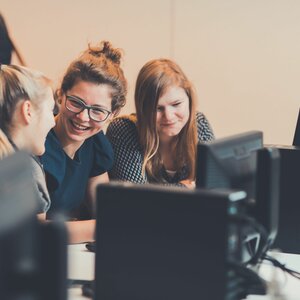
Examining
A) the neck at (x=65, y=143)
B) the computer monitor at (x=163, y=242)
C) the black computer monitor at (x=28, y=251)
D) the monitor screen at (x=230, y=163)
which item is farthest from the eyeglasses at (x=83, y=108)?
the black computer monitor at (x=28, y=251)

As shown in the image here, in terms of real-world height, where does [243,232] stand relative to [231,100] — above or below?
below

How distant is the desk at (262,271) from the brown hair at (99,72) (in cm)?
60

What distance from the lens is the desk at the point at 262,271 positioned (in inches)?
73.0

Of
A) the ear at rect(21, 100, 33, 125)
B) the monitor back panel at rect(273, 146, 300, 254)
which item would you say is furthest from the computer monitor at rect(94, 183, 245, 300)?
the ear at rect(21, 100, 33, 125)

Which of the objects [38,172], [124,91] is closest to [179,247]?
[38,172]

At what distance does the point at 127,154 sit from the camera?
2.83 m

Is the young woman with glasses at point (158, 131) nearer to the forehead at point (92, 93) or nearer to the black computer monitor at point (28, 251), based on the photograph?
the forehead at point (92, 93)

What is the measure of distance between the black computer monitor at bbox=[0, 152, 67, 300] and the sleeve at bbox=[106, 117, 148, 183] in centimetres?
189

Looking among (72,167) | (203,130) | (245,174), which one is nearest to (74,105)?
(72,167)

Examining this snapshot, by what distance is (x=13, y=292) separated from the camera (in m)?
0.87

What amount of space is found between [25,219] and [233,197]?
24.5 inches

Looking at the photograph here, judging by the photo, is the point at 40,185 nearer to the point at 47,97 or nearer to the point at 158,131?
the point at 47,97

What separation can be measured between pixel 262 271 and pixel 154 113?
2.90 ft

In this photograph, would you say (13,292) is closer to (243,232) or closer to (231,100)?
(243,232)
